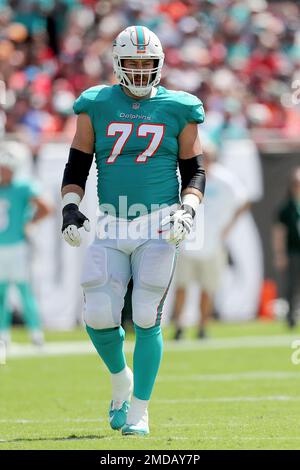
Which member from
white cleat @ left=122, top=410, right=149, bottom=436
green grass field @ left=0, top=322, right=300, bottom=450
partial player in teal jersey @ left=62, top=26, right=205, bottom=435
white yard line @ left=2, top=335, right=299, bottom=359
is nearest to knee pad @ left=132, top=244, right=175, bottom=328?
partial player in teal jersey @ left=62, top=26, right=205, bottom=435

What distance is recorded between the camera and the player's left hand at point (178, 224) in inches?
227

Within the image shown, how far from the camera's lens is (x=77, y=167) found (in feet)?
20.0

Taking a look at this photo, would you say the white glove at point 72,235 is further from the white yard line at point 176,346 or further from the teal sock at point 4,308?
the teal sock at point 4,308

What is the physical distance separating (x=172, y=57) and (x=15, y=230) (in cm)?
630

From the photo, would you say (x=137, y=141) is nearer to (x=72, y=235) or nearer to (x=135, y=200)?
(x=135, y=200)

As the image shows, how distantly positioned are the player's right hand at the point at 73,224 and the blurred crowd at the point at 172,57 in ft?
25.5

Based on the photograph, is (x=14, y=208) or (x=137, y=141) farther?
(x=14, y=208)

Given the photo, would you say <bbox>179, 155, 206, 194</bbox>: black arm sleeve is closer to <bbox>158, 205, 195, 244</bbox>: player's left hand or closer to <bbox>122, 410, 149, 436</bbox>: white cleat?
<bbox>158, 205, 195, 244</bbox>: player's left hand

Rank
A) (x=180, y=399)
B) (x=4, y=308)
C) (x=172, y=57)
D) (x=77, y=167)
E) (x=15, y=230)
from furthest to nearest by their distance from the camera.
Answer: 1. (x=172, y=57)
2. (x=15, y=230)
3. (x=4, y=308)
4. (x=180, y=399)
5. (x=77, y=167)

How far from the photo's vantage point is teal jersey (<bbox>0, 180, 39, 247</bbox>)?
37.7ft

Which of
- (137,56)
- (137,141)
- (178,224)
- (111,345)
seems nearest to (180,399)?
(111,345)

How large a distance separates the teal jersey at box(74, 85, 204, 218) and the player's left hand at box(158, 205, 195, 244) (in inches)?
7.6
